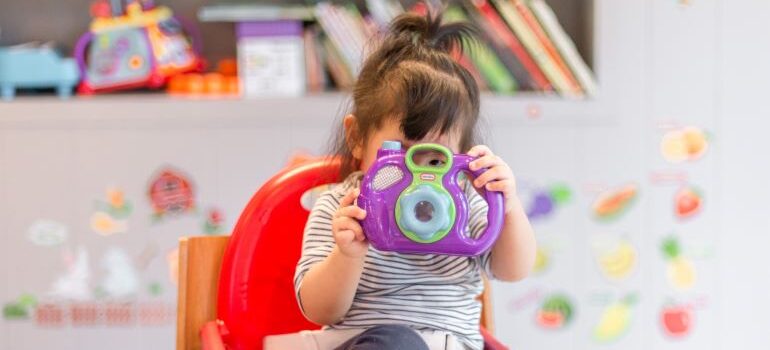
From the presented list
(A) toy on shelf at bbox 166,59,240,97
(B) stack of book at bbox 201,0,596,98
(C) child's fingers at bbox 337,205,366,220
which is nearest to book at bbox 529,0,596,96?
(B) stack of book at bbox 201,0,596,98

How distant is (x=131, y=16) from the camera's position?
163 centimetres

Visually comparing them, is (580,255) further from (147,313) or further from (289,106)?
(147,313)

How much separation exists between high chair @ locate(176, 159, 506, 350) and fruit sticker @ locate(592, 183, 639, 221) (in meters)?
0.67

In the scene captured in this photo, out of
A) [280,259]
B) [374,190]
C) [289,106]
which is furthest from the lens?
[289,106]

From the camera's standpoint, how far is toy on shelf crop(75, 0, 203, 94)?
5.31 feet

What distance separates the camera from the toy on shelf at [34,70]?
1593 millimetres

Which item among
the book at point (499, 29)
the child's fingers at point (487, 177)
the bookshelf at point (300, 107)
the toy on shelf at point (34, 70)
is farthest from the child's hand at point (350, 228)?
the toy on shelf at point (34, 70)

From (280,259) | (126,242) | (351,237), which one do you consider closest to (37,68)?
(126,242)

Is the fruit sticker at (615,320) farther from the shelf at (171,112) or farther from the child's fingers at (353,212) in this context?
the child's fingers at (353,212)

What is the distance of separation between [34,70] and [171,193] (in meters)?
0.34

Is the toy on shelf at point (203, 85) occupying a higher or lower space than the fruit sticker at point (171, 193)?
higher

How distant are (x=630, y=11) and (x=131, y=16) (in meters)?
0.93

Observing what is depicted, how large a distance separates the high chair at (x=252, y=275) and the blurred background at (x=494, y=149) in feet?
1.90

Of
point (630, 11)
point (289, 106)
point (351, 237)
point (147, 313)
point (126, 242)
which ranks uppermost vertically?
point (630, 11)
